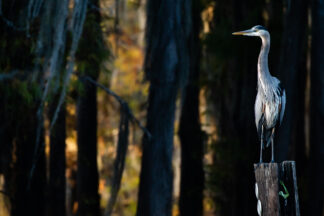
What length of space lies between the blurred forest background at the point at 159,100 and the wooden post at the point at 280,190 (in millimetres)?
4479

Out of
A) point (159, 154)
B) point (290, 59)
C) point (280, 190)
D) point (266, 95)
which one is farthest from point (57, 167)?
point (280, 190)

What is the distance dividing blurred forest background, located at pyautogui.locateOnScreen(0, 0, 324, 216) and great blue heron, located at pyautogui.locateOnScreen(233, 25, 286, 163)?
3.33m

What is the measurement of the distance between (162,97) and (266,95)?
4.28 meters

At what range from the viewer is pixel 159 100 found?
37.4ft

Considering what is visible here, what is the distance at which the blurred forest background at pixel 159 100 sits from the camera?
436 inches

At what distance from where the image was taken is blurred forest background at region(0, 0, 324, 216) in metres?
11.1

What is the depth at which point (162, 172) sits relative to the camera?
11.4 metres

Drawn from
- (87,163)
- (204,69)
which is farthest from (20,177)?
(204,69)

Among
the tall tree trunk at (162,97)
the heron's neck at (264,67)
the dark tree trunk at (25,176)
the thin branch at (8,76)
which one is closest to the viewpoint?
the heron's neck at (264,67)

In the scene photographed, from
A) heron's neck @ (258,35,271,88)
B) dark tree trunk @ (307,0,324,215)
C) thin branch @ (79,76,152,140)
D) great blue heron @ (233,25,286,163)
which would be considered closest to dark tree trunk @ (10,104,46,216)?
thin branch @ (79,76,152,140)

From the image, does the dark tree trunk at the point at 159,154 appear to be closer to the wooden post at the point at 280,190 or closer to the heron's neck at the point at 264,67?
the heron's neck at the point at 264,67

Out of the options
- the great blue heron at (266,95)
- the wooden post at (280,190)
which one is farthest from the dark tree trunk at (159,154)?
the wooden post at (280,190)

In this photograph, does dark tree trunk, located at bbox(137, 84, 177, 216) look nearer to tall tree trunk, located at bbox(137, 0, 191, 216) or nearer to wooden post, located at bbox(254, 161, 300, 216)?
tall tree trunk, located at bbox(137, 0, 191, 216)

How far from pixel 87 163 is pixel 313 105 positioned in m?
4.82
